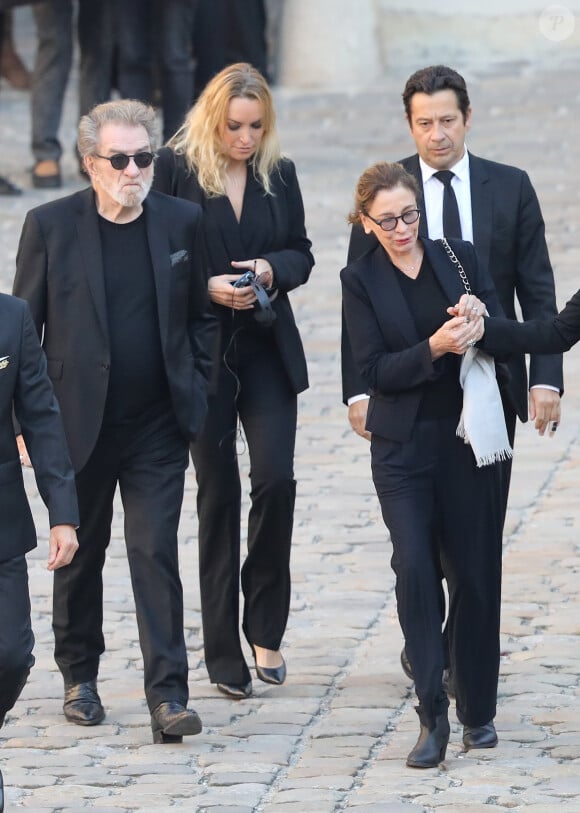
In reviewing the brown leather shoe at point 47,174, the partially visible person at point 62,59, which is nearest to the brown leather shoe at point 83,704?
the partially visible person at point 62,59

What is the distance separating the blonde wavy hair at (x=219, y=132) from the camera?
6801 millimetres

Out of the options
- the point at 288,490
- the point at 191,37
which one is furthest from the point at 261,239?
the point at 191,37

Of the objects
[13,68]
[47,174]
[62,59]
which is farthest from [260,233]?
[13,68]

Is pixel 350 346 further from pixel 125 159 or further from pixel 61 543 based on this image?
pixel 61 543

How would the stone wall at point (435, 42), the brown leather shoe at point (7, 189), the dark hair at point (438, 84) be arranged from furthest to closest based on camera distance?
the stone wall at point (435, 42), the brown leather shoe at point (7, 189), the dark hair at point (438, 84)

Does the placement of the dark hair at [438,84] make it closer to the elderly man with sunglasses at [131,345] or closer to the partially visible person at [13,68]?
the elderly man with sunglasses at [131,345]

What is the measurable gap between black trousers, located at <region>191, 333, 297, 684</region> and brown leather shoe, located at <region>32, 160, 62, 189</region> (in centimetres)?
797

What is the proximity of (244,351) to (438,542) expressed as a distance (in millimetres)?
1119

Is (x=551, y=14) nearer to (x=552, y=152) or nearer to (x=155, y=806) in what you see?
(x=552, y=152)

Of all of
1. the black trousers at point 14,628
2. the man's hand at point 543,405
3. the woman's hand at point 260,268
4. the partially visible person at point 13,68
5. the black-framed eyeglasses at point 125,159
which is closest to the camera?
the black trousers at point 14,628

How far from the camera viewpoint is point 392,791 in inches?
229

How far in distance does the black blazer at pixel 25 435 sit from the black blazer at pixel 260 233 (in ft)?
4.36

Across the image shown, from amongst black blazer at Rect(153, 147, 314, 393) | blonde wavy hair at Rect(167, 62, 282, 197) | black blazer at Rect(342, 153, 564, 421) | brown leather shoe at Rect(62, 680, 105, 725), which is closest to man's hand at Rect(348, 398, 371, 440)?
black blazer at Rect(342, 153, 564, 421)

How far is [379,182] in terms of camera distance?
6.07 m
